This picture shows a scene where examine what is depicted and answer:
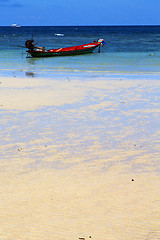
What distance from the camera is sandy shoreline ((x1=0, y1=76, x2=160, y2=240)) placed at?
521cm

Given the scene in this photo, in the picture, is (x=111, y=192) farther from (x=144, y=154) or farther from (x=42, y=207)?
(x=144, y=154)

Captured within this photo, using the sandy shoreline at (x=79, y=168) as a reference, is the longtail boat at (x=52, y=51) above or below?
below

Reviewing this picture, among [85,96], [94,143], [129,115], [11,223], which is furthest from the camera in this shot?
[85,96]

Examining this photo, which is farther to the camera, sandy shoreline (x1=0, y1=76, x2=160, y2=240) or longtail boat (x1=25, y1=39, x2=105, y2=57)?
longtail boat (x1=25, y1=39, x2=105, y2=57)

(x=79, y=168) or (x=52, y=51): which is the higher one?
(x=79, y=168)

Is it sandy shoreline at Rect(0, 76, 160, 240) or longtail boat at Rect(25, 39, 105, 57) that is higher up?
sandy shoreline at Rect(0, 76, 160, 240)

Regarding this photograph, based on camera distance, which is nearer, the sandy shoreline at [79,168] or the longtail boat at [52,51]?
the sandy shoreline at [79,168]

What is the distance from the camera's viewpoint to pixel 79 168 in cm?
727

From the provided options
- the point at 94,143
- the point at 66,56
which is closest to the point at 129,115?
the point at 94,143

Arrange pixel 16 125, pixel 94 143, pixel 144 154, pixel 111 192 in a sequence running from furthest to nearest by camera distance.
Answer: pixel 16 125, pixel 94 143, pixel 144 154, pixel 111 192

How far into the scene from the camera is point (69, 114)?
1162 centimetres

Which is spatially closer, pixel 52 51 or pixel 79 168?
pixel 79 168

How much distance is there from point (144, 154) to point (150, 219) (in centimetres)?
286

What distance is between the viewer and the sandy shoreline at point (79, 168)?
521 centimetres
